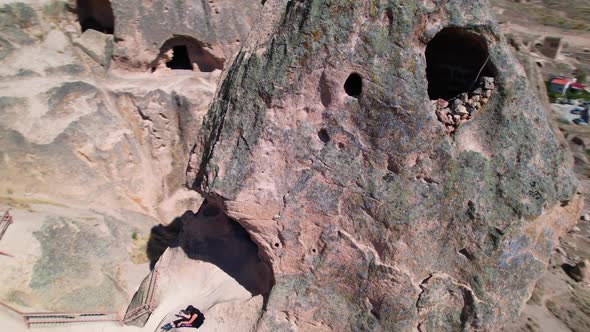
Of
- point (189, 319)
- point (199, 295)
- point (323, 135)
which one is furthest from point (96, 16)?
point (323, 135)

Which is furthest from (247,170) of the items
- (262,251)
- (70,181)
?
(70,181)

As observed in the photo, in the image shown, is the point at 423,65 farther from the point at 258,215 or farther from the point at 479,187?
the point at 258,215

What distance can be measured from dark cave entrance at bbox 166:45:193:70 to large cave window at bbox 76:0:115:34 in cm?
149

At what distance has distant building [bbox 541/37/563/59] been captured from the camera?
19875mm

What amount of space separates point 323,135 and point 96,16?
7673 millimetres

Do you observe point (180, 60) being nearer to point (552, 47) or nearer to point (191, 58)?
point (191, 58)

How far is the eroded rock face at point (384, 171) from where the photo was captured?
4141 mm

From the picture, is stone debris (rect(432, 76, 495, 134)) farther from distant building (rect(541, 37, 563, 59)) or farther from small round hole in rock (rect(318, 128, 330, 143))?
distant building (rect(541, 37, 563, 59))

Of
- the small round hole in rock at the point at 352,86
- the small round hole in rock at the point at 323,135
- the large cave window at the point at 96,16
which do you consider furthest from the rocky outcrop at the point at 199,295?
the large cave window at the point at 96,16

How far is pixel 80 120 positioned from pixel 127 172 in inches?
51.7

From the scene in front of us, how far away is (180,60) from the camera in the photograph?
10.8 m

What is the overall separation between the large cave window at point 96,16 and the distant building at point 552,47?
18.8 m

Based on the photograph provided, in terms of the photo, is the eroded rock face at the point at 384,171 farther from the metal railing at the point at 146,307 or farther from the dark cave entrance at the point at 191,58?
the dark cave entrance at the point at 191,58

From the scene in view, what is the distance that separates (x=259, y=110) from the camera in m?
4.54
